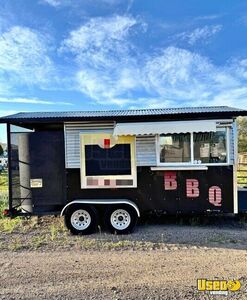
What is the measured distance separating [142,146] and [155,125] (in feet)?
1.93

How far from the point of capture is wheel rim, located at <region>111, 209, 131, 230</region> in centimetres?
659

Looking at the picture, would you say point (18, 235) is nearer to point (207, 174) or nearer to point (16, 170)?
point (16, 170)

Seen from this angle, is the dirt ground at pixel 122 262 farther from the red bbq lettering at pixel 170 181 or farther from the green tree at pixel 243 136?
the green tree at pixel 243 136

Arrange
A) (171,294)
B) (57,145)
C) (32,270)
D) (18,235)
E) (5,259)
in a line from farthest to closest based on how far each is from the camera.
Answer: (57,145)
(18,235)
(5,259)
(32,270)
(171,294)

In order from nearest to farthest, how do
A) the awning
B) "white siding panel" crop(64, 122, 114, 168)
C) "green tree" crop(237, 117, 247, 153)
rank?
1. the awning
2. "white siding panel" crop(64, 122, 114, 168)
3. "green tree" crop(237, 117, 247, 153)

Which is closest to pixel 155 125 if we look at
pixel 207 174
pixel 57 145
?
pixel 207 174

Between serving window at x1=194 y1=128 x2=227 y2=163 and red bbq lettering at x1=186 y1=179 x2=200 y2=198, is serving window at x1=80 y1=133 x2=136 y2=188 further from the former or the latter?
serving window at x1=194 y1=128 x2=227 y2=163

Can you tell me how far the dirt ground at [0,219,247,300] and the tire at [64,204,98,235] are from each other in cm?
25

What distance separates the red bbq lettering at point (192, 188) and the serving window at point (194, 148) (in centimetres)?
44

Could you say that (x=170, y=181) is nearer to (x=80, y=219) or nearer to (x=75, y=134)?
(x=80, y=219)

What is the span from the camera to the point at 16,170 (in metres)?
7.16

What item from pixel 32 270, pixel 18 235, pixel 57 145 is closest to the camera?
pixel 32 270

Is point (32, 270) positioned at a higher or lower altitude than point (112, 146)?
lower
